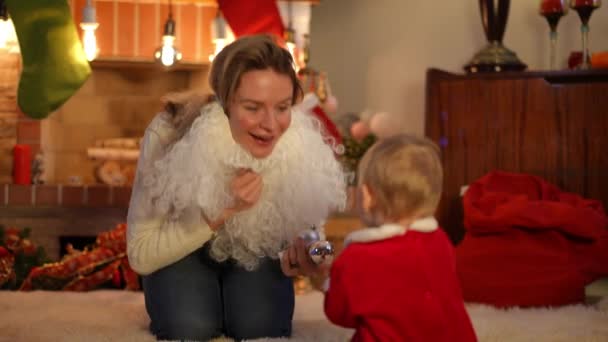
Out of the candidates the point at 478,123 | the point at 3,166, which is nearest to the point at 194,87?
the point at 3,166

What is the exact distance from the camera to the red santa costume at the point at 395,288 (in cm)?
141

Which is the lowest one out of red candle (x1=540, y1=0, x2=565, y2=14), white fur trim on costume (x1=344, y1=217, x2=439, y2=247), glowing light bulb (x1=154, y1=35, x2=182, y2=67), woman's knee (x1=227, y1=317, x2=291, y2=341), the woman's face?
woman's knee (x1=227, y1=317, x2=291, y2=341)

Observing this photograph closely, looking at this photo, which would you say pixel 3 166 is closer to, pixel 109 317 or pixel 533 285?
pixel 109 317

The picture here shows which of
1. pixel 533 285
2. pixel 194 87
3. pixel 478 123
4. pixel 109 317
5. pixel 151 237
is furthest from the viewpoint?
pixel 194 87

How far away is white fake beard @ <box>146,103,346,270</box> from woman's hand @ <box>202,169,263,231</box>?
0.7 inches

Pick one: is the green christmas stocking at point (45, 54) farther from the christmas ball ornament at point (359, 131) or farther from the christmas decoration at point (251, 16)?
the christmas ball ornament at point (359, 131)

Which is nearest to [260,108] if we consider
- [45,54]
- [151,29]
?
[45,54]

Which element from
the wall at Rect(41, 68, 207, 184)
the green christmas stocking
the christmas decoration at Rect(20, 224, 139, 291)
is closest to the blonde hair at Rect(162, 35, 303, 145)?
the green christmas stocking

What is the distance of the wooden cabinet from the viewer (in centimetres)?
301

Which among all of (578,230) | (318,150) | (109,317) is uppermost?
(318,150)

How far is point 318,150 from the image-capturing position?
1.94 m

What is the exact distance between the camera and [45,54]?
2543mm

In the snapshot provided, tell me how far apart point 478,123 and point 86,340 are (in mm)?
1626

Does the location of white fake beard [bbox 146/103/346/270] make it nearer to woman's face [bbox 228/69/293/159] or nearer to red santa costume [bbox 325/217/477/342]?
woman's face [bbox 228/69/293/159]
